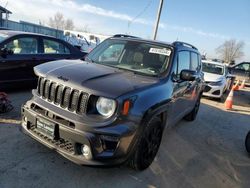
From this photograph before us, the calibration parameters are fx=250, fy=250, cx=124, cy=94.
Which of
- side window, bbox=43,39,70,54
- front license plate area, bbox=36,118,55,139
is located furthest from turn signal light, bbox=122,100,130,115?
side window, bbox=43,39,70,54

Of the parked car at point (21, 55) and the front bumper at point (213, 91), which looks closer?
the parked car at point (21, 55)

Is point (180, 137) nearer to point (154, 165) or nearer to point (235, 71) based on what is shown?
point (154, 165)

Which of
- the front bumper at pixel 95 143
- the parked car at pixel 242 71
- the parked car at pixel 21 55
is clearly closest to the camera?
the front bumper at pixel 95 143

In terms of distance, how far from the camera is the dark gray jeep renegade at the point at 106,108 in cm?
286

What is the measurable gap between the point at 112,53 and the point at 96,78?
1455 mm

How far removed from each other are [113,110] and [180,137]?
9.87ft

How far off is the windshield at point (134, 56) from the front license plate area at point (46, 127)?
152 cm

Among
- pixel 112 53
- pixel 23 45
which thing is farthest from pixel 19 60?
pixel 112 53

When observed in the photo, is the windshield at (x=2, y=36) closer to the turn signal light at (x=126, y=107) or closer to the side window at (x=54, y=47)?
the side window at (x=54, y=47)

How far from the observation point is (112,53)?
453cm

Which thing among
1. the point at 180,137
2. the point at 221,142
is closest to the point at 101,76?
the point at 180,137

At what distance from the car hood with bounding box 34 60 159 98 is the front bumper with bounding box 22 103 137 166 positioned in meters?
0.44

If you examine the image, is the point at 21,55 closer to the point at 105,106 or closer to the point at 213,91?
the point at 105,106

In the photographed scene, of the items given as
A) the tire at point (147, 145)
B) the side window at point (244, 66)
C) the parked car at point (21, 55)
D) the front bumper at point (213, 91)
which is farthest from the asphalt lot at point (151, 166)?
the side window at point (244, 66)
